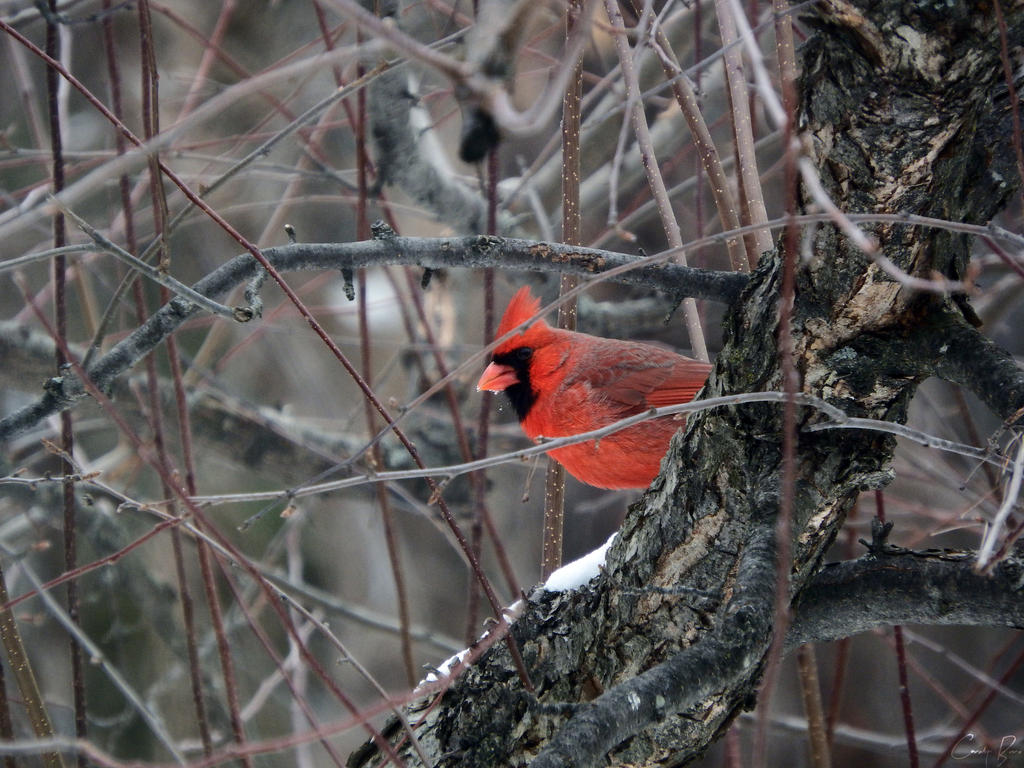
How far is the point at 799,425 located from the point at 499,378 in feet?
5.42

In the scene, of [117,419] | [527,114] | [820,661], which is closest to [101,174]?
[527,114]

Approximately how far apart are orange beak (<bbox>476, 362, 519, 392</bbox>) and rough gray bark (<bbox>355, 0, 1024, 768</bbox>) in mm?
1150

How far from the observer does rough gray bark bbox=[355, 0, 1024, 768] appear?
1195 mm

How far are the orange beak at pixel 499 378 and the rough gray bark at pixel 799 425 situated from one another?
1150mm

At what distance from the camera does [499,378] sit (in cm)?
309

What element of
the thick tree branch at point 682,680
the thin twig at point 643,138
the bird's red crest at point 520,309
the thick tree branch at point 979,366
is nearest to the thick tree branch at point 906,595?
the thick tree branch at point 979,366

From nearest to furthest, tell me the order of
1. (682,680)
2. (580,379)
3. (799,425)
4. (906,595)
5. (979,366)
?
(682,680)
(979,366)
(799,425)
(906,595)
(580,379)

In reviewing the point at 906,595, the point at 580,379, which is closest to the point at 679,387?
the point at 580,379

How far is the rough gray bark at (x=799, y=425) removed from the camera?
120cm

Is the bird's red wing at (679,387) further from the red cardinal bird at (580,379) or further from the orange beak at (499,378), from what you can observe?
the orange beak at (499,378)

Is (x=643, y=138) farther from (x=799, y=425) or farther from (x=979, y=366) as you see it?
(x=979, y=366)

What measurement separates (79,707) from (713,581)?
4.67ft

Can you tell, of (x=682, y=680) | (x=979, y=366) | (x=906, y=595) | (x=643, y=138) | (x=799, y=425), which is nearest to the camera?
(x=682, y=680)

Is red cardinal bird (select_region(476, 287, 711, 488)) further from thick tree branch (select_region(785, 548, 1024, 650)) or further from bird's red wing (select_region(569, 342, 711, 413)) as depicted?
thick tree branch (select_region(785, 548, 1024, 650))
